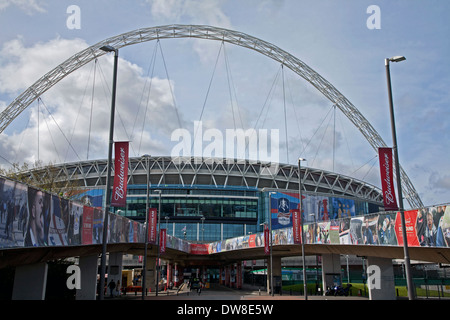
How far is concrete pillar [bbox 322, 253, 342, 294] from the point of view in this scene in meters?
51.6

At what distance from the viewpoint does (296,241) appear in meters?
42.5

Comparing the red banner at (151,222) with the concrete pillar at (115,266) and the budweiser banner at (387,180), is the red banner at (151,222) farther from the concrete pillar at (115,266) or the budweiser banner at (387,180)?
the budweiser banner at (387,180)

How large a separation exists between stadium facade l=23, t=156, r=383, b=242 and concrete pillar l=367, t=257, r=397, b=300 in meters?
71.6

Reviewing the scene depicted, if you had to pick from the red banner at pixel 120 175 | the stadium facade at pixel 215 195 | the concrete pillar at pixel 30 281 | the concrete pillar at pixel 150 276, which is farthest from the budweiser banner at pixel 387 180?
the stadium facade at pixel 215 195

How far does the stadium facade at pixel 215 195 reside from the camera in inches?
4547

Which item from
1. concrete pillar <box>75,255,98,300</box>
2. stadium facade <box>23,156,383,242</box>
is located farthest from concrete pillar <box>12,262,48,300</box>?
stadium facade <box>23,156,383,242</box>

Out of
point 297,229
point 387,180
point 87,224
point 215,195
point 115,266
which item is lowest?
point 115,266

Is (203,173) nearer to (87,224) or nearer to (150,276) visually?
(150,276)

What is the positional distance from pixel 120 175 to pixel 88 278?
17.0 meters

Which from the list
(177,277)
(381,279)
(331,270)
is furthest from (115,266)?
(177,277)

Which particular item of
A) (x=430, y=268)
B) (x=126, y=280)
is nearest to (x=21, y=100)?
(x=126, y=280)

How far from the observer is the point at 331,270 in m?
51.7

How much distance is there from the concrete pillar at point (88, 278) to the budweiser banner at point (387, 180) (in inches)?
946
